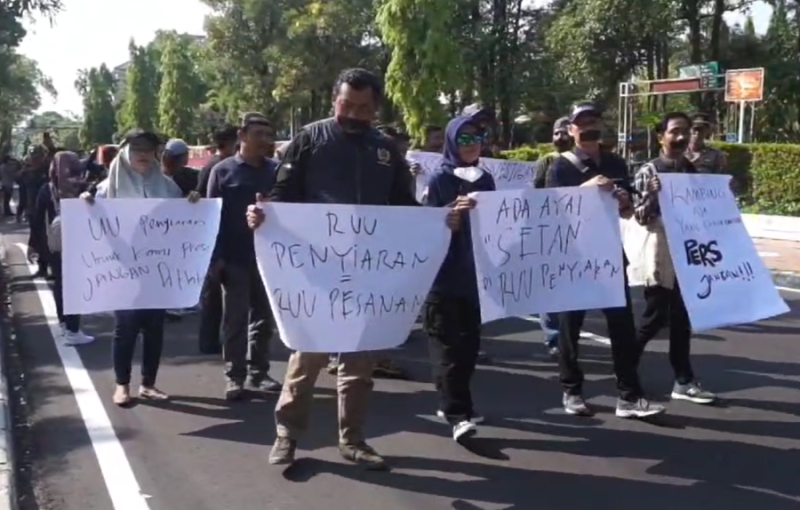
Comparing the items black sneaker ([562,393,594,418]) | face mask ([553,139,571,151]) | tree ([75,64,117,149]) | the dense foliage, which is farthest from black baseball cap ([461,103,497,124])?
tree ([75,64,117,149])

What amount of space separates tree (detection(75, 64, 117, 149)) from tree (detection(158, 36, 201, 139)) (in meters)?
29.4

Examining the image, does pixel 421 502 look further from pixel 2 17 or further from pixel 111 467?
pixel 2 17

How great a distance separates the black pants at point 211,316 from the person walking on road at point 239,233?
0.61 metres

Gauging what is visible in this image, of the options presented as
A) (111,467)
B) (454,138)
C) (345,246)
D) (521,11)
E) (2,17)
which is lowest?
(111,467)

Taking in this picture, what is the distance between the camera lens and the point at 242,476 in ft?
17.0

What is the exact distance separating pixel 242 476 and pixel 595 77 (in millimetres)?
27250

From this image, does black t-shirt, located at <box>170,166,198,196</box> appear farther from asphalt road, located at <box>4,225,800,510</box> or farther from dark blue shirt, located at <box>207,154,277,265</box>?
dark blue shirt, located at <box>207,154,277,265</box>

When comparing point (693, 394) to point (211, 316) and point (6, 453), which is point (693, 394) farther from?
point (6, 453)

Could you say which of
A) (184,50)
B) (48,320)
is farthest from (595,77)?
(184,50)

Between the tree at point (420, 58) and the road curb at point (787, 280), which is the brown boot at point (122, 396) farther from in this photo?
the tree at point (420, 58)

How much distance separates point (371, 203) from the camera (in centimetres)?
507

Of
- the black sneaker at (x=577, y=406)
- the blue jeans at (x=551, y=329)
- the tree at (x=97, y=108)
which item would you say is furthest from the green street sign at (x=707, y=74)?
the tree at (x=97, y=108)

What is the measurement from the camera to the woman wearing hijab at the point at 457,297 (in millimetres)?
5410

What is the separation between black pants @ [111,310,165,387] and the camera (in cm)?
652
